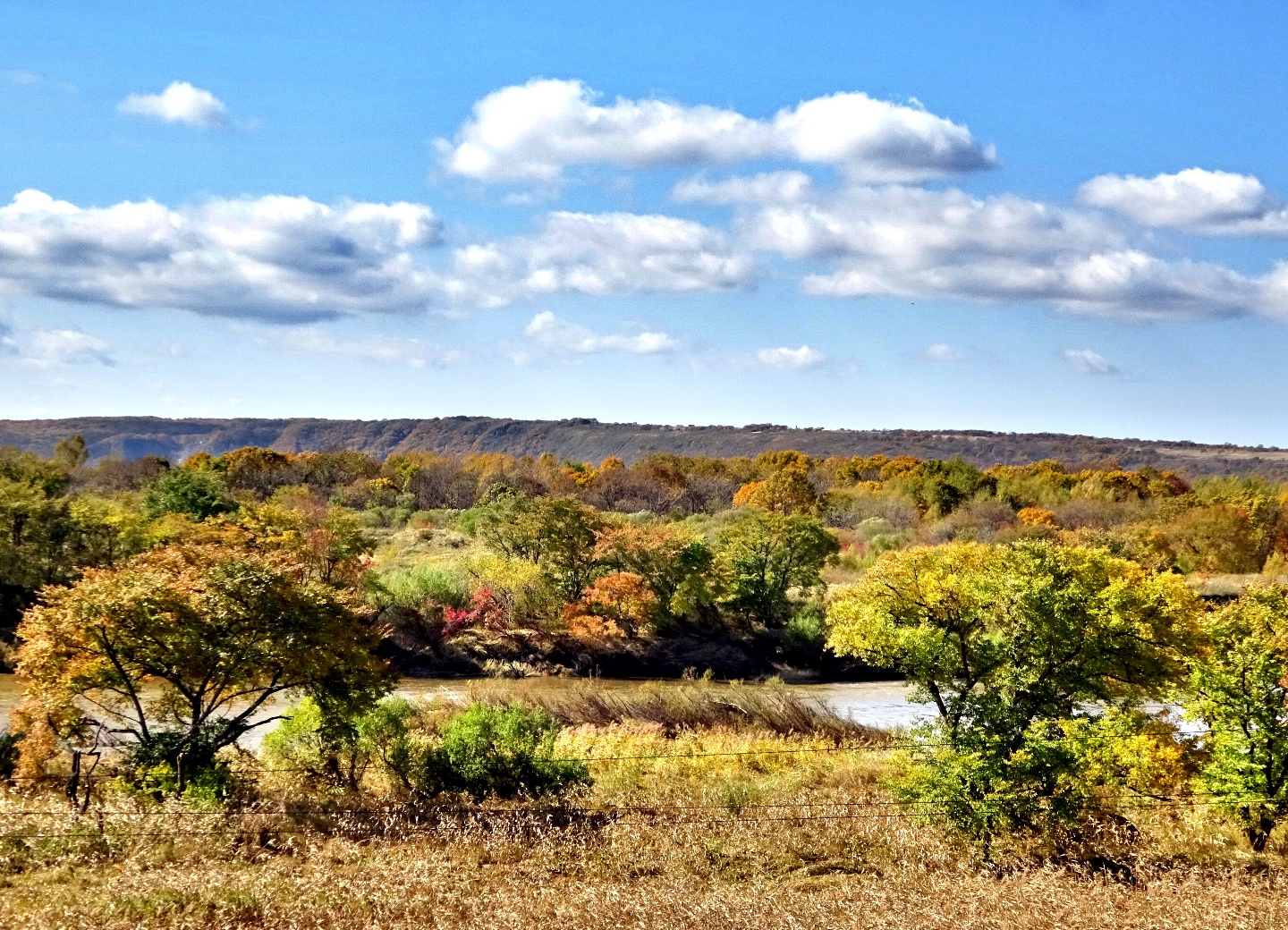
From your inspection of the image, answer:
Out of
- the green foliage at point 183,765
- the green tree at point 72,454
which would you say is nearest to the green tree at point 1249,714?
the green foliage at point 183,765

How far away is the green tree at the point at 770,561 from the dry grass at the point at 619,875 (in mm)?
29165

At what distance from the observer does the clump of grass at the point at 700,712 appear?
33312 millimetres

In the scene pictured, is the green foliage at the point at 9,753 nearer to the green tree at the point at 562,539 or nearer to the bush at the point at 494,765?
the bush at the point at 494,765

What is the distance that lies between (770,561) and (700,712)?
20.7 m

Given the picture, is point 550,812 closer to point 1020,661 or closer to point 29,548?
point 1020,661

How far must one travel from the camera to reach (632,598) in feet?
160

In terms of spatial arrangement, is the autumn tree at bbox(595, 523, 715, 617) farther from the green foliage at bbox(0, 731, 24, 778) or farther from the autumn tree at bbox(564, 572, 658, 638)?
the green foliage at bbox(0, 731, 24, 778)

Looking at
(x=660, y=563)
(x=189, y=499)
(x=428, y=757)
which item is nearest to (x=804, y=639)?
(x=660, y=563)

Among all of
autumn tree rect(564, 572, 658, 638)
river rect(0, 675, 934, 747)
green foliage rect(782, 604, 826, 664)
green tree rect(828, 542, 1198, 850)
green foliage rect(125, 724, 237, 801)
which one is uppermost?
green tree rect(828, 542, 1198, 850)

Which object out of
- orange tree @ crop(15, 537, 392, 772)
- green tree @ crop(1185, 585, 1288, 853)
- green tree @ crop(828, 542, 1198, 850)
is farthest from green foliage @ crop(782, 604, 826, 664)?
orange tree @ crop(15, 537, 392, 772)

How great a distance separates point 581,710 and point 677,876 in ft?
53.9

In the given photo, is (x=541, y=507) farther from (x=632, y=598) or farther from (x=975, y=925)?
(x=975, y=925)

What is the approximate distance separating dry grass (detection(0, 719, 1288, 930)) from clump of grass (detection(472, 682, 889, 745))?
30.7ft

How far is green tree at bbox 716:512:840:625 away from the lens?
53250 millimetres
